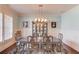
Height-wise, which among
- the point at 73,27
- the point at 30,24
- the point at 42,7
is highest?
the point at 42,7

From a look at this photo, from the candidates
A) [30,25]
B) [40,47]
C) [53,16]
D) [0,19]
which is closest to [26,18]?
[30,25]

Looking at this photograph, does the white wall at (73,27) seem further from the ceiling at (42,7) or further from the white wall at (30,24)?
the white wall at (30,24)

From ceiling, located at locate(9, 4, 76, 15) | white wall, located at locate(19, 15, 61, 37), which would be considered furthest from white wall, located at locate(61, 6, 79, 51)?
white wall, located at locate(19, 15, 61, 37)

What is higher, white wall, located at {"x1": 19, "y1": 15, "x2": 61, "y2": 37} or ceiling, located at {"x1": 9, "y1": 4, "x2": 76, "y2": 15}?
ceiling, located at {"x1": 9, "y1": 4, "x2": 76, "y2": 15}

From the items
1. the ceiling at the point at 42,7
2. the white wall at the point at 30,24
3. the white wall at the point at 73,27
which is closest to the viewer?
the ceiling at the point at 42,7

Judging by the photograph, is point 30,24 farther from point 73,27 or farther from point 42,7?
point 73,27

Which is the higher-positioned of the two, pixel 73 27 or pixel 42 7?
pixel 42 7

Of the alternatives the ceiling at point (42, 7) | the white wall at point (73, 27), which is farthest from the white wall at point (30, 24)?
the ceiling at point (42, 7)

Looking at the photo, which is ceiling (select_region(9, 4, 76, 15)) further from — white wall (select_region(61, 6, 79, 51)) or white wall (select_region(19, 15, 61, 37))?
white wall (select_region(19, 15, 61, 37))

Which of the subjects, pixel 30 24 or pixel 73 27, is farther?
pixel 30 24

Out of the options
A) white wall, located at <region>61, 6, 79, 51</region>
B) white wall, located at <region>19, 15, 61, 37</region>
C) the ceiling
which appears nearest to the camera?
the ceiling

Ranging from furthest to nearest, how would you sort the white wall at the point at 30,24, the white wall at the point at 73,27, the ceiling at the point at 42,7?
the white wall at the point at 30,24, the white wall at the point at 73,27, the ceiling at the point at 42,7

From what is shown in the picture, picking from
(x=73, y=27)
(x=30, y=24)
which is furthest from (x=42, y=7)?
(x=30, y=24)

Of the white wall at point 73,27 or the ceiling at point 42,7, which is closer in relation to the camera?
the ceiling at point 42,7
